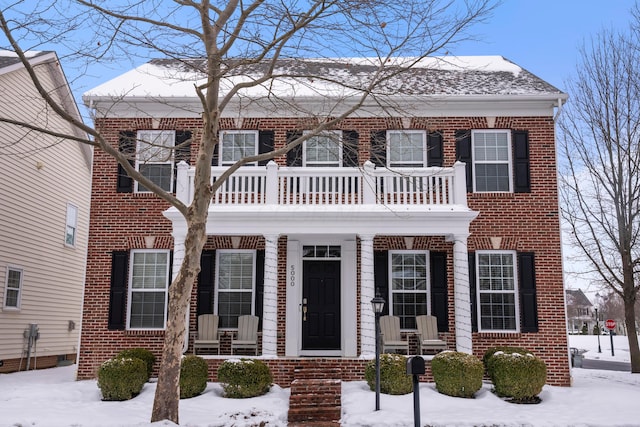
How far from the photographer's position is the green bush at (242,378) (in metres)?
11.2

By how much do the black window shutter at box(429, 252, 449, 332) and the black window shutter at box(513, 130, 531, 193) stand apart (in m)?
2.30

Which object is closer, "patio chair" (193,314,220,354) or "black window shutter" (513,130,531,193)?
"patio chair" (193,314,220,354)

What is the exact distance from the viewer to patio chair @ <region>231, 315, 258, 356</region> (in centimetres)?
1302

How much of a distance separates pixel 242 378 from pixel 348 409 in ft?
6.84

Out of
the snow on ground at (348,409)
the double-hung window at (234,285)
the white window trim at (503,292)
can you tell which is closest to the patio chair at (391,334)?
the snow on ground at (348,409)

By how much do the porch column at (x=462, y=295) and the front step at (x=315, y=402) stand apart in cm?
270

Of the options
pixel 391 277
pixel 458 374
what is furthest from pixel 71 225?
pixel 458 374

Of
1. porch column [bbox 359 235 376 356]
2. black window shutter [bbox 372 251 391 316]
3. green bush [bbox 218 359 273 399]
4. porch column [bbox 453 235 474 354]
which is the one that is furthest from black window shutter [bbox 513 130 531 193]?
green bush [bbox 218 359 273 399]

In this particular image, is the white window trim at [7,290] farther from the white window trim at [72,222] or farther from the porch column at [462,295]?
the porch column at [462,295]

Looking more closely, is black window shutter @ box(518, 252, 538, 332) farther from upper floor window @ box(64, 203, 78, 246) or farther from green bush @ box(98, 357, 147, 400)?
upper floor window @ box(64, 203, 78, 246)

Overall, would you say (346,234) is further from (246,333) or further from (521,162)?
(521,162)

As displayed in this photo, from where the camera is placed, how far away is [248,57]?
972 centimetres

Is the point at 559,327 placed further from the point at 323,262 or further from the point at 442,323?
the point at 323,262

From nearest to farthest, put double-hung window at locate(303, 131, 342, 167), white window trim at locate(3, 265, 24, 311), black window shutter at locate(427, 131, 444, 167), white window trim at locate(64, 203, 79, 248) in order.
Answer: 1. black window shutter at locate(427, 131, 444, 167)
2. double-hung window at locate(303, 131, 342, 167)
3. white window trim at locate(3, 265, 24, 311)
4. white window trim at locate(64, 203, 79, 248)
